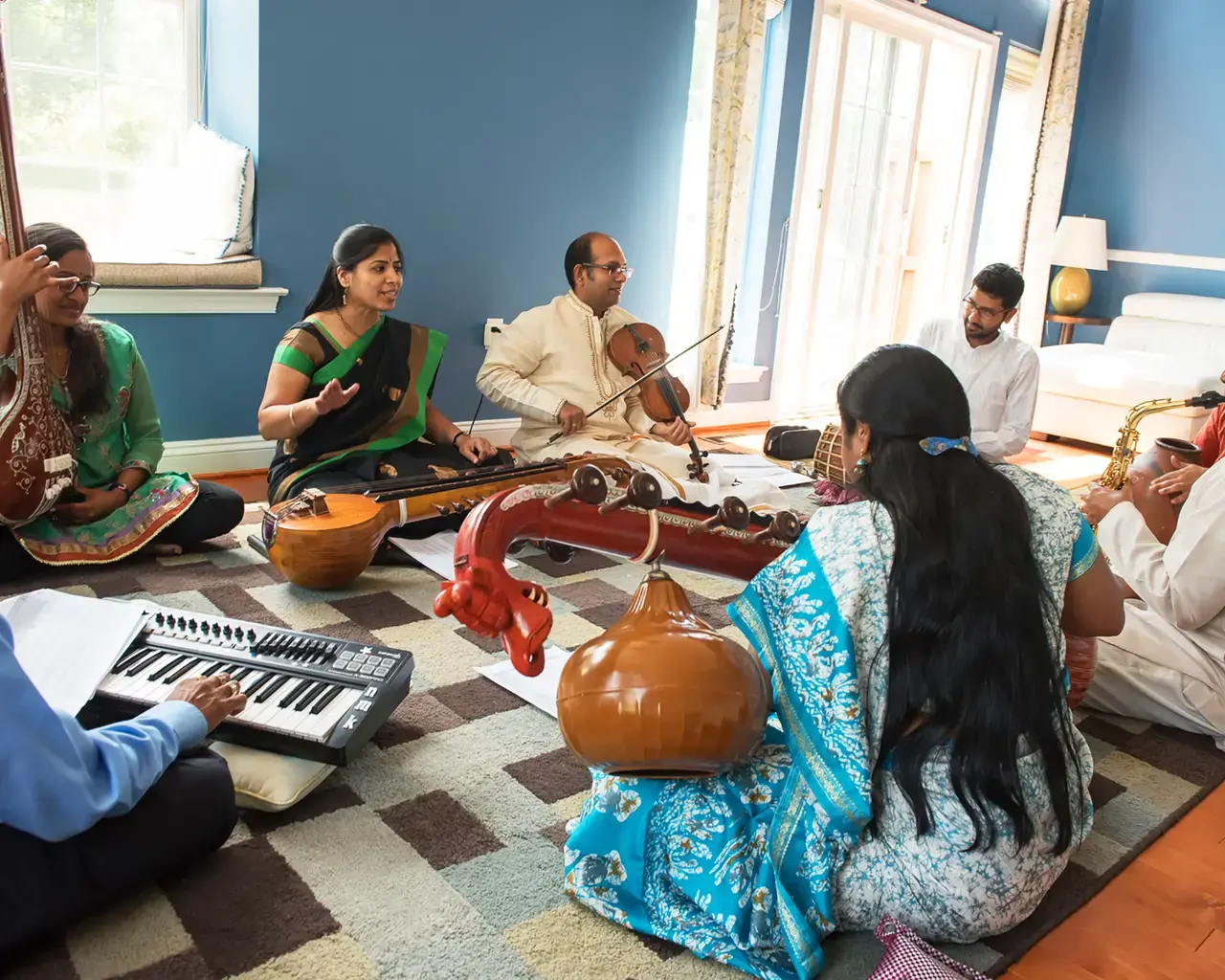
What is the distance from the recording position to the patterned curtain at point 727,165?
16.7ft

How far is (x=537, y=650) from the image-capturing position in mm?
1244

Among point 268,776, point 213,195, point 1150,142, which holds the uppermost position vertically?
point 1150,142

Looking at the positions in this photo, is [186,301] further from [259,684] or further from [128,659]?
[259,684]

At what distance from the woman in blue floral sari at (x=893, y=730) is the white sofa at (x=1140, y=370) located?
4703 mm

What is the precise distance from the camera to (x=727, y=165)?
17.2ft

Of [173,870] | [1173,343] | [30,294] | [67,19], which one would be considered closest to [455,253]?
[67,19]

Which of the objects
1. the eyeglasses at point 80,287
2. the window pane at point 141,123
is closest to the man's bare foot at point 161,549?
the eyeglasses at point 80,287

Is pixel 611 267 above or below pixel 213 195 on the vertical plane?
below

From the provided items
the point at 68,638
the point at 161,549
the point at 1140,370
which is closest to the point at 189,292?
the point at 161,549

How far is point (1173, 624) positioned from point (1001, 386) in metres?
1.91

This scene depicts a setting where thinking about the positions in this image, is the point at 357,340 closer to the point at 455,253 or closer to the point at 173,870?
the point at 455,253

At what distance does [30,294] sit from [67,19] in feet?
5.72

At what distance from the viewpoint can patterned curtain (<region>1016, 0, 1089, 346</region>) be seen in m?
7.01

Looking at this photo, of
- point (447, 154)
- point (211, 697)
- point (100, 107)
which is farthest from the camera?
point (447, 154)
